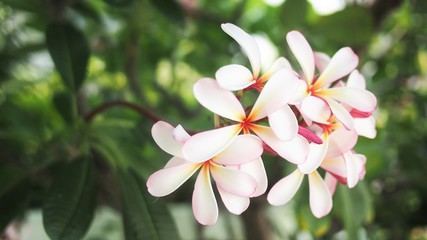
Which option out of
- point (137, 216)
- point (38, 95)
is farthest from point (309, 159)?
point (38, 95)

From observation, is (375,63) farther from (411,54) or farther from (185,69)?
(185,69)

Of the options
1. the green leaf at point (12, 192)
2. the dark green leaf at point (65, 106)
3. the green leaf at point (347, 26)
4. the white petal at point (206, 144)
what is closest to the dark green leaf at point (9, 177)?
the green leaf at point (12, 192)

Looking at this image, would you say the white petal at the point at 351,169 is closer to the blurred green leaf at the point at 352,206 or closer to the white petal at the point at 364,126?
the white petal at the point at 364,126

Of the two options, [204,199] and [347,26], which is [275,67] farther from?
[347,26]

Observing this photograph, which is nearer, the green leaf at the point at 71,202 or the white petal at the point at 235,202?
the white petal at the point at 235,202

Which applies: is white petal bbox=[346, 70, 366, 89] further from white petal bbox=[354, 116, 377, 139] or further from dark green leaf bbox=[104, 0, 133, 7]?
dark green leaf bbox=[104, 0, 133, 7]

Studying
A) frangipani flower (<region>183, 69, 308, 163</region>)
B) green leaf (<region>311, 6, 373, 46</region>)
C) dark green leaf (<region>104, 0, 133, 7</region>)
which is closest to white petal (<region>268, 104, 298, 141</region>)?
frangipani flower (<region>183, 69, 308, 163</region>)

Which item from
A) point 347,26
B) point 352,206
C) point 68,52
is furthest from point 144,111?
point 347,26
